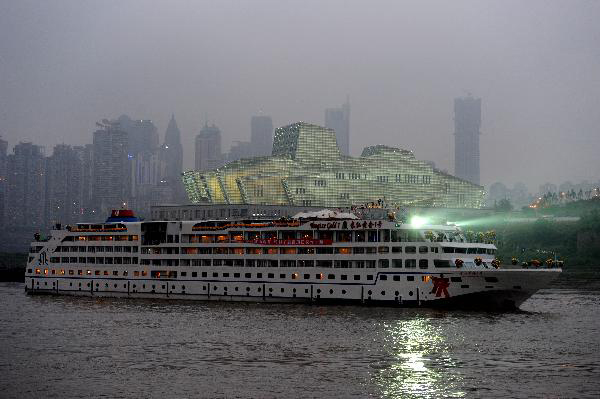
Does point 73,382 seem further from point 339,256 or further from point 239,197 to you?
point 239,197

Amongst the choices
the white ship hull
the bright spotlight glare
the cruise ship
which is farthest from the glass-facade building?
the bright spotlight glare

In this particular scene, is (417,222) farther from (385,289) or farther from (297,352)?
(297,352)

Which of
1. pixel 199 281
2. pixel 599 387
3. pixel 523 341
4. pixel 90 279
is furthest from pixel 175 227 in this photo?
pixel 599 387

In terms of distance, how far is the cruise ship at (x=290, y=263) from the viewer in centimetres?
6962

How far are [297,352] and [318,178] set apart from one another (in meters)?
Answer: 132

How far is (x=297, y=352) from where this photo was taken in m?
50.3

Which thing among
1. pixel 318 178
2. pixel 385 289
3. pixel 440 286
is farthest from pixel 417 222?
pixel 318 178

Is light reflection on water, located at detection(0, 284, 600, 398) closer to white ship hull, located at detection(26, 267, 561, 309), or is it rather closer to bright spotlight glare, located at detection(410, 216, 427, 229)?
Answer: white ship hull, located at detection(26, 267, 561, 309)

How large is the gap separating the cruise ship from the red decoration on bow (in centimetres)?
8

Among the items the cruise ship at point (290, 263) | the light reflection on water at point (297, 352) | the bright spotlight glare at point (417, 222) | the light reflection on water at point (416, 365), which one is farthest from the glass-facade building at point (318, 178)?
the light reflection on water at point (416, 365)

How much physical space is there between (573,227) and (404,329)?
118 m

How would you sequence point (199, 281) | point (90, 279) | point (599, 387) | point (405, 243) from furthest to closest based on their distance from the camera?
point (90, 279)
point (199, 281)
point (405, 243)
point (599, 387)

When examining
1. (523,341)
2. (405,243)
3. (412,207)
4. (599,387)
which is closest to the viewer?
(599,387)

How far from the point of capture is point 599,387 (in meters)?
40.0
